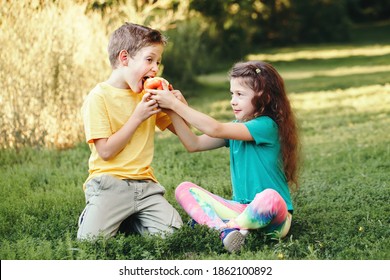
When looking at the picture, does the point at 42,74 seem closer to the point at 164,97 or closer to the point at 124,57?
the point at 124,57

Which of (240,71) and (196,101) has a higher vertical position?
(240,71)

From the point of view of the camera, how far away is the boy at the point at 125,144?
405cm

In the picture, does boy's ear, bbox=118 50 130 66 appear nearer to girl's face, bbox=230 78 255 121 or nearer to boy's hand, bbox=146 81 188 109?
boy's hand, bbox=146 81 188 109

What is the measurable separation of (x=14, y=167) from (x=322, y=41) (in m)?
24.6

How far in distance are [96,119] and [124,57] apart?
41cm

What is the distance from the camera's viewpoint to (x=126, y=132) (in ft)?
13.3

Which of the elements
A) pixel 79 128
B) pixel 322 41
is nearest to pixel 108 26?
pixel 79 128

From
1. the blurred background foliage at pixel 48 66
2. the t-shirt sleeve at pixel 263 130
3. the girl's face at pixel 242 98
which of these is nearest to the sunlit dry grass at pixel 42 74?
the blurred background foliage at pixel 48 66

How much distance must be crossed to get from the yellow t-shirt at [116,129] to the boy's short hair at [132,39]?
22cm

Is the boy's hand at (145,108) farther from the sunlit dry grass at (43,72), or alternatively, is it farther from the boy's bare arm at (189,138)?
the sunlit dry grass at (43,72)

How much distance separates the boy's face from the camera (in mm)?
4078

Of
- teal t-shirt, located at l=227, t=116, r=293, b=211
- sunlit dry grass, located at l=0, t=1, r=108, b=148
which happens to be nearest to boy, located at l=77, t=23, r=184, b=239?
teal t-shirt, located at l=227, t=116, r=293, b=211

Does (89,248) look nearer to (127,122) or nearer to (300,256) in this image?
(127,122)

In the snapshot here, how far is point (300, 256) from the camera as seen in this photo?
3.70m
